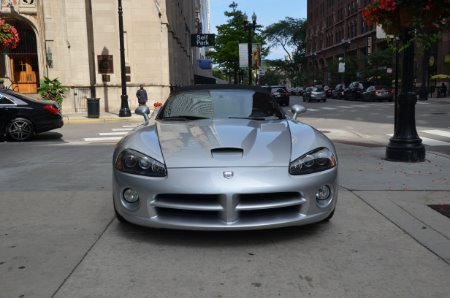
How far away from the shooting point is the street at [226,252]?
10.4 ft

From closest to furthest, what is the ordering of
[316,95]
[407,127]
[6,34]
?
[407,127]
[6,34]
[316,95]

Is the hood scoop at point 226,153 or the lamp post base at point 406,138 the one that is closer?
the hood scoop at point 226,153

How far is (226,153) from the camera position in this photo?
3957 millimetres

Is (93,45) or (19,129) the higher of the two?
(93,45)

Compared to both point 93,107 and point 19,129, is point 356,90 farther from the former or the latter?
point 19,129

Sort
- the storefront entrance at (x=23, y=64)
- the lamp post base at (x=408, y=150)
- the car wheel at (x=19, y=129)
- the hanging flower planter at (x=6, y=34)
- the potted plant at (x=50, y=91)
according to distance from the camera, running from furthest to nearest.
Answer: the storefront entrance at (x=23, y=64) < the potted plant at (x=50, y=91) < the hanging flower planter at (x=6, y=34) < the car wheel at (x=19, y=129) < the lamp post base at (x=408, y=150)

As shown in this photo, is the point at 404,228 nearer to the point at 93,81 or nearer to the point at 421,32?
the point at 421,32

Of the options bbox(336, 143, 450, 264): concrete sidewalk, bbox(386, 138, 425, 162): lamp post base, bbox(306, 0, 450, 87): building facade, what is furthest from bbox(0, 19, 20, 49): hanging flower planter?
bbox(306, 0, 450, 87): building facade

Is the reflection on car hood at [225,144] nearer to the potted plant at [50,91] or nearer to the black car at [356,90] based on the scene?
the potted plant at [50,91]

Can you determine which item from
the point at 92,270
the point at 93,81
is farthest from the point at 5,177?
the point at 93,81

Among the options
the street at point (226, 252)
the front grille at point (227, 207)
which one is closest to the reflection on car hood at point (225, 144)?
the front grille at point (227, 207)

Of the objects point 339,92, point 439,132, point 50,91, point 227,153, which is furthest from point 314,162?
point 339,92

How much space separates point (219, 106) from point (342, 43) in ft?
239

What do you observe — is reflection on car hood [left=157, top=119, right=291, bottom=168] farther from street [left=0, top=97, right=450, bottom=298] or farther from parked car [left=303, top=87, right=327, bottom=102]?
parked car [left=303, top=87, right=327, bottom=102]
